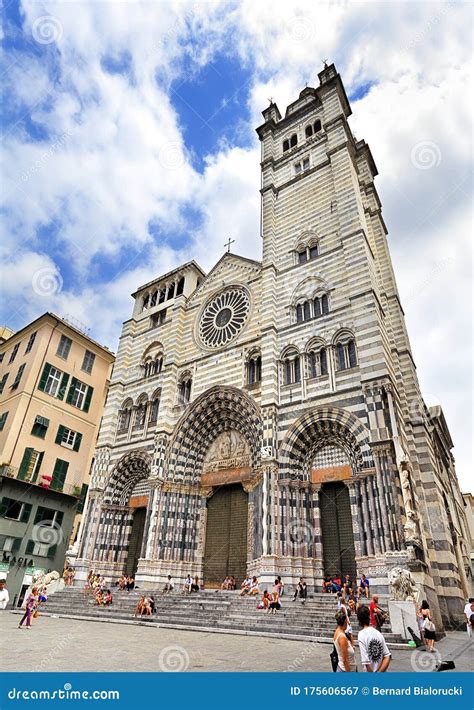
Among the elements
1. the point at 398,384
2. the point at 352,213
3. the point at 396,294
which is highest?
the point at 352,213

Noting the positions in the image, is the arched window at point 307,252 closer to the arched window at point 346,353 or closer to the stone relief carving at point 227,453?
the arched window at point 346,353

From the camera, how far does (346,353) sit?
18516 mm

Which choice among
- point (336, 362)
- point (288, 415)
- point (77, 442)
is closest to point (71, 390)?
point (77, 442)

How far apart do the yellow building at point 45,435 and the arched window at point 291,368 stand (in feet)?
51.6

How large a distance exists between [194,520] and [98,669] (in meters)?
15.2

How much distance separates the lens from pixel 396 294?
928 inches

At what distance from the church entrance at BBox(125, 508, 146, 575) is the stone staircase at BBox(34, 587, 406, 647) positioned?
3.55 m

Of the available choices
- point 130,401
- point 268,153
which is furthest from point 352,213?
point 130,401

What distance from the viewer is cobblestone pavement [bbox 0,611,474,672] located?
6465mm

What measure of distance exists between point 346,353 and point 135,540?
15.0 metres

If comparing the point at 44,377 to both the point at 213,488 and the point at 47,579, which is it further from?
the point at 213,488

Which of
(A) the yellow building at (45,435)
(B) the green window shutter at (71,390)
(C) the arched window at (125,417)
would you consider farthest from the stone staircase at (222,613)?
(B) the green window shutter at (71,390)
